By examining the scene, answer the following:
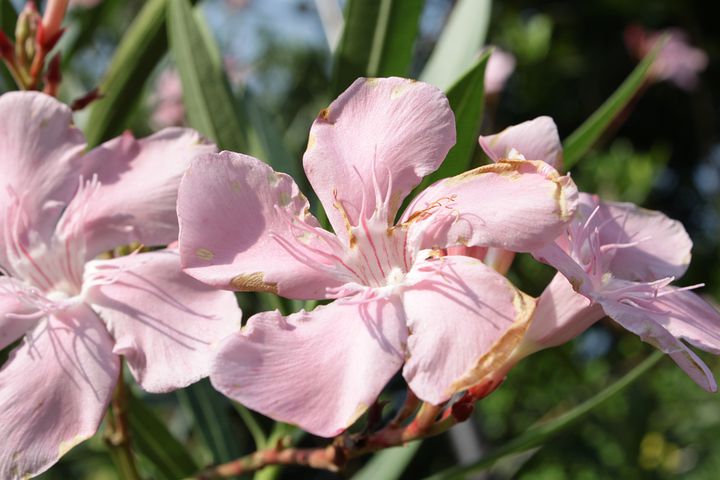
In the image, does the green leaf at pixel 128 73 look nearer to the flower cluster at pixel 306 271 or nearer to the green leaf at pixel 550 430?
the flower cluster at pixel 306 271

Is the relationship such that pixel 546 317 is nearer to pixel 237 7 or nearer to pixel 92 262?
pixel 92 262

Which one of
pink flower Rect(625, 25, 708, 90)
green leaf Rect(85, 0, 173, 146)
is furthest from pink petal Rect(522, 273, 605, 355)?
pink flower Rect(625, 25, 708, 90)

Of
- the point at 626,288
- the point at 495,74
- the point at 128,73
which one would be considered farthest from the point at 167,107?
the point at 626,288

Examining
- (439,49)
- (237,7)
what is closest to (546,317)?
(439,49)

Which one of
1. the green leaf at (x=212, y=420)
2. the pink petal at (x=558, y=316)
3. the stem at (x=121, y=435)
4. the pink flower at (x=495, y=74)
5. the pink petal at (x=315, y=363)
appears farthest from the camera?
the pink flower at (x=495, y=74)

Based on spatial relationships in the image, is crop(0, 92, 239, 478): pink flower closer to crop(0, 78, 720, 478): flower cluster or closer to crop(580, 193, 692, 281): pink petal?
crop(0, 78, 720, 478): flower cluster

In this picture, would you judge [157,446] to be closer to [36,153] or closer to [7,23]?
[36,153]

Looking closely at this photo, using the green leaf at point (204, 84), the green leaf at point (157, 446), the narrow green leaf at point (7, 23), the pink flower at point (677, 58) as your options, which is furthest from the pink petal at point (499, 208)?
the pink flower at point (677, 58)
